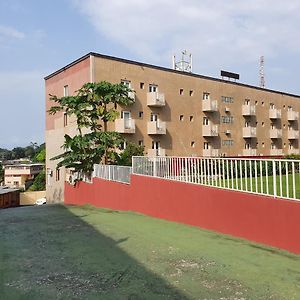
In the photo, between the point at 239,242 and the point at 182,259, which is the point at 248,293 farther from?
the point at 239,242

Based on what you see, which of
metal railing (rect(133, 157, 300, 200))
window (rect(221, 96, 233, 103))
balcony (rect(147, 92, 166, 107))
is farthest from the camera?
window (rect(221, 96, 233, 103))

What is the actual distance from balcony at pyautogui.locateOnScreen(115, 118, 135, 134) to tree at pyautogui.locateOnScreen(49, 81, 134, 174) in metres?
6.09

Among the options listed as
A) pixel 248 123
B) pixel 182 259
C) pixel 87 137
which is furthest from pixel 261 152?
pixel 182 259

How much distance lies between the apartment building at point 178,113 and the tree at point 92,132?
19.1 feet

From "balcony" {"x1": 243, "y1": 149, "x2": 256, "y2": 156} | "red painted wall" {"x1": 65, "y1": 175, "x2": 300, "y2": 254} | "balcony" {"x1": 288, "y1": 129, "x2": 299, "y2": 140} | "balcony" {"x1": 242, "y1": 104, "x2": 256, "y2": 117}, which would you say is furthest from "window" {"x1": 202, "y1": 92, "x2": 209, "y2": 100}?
"red painted wall" {"x1": 65, "y1": 175, "x2": 300, "y2": 254}

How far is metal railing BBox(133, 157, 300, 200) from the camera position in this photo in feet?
21.1

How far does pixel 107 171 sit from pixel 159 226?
6067 millimetres

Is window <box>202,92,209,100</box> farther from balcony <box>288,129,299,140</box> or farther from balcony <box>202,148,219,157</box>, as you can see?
balcony <box>288,129,299,140</box>

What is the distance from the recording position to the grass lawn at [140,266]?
4363 mm

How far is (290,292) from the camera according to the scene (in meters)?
4.32

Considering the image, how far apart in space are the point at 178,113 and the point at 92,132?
12789 mm

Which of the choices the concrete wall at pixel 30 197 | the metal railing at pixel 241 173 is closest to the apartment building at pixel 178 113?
the concrete wall at pixel 30 197

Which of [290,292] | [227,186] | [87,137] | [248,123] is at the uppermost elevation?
[248,123]

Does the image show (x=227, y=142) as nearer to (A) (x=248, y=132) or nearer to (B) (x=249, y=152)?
(A) (x=248, y=132)
